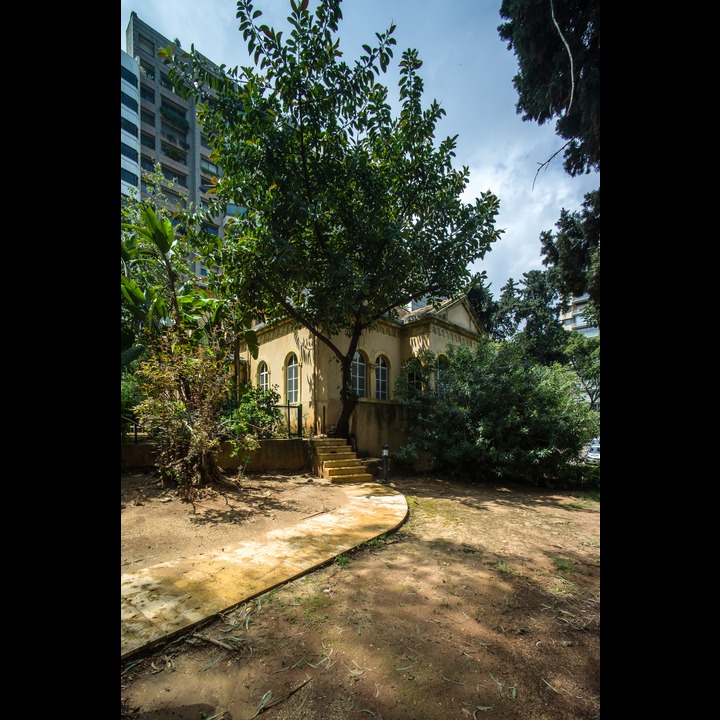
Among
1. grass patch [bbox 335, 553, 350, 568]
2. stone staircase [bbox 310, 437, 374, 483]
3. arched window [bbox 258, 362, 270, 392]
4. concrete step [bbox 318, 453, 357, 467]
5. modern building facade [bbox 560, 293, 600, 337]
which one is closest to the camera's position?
grass patch [bbox 335, 553, 350, 568]

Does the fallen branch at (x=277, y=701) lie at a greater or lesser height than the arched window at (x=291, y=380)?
lesser

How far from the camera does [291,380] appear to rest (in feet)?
43.8

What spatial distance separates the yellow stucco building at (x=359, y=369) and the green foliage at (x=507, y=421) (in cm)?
181

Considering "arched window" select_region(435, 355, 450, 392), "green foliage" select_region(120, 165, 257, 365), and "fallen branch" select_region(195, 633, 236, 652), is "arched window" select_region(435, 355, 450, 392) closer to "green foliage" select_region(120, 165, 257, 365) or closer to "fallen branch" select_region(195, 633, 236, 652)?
"green foliage" select_region(120, 165, 257, 365)

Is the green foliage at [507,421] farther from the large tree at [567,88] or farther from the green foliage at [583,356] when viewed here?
the green foliage at [583,356]

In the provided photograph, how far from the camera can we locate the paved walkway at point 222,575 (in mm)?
2758

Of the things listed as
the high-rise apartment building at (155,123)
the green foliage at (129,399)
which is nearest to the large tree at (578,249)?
the green foliage at (129,399)

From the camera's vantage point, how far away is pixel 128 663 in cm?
236

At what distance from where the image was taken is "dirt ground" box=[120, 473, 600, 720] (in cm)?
209

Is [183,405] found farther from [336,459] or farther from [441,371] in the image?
[441,371]

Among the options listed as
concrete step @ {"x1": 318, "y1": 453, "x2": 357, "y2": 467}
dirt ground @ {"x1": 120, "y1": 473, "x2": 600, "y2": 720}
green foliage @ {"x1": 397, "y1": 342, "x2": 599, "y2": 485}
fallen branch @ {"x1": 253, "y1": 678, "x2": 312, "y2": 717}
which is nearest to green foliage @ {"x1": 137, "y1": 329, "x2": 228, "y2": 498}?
dirt ground @ {"x1": 120, "y1": 473, "x2": 600, "y2": 720}

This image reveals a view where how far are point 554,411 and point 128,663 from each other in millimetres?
9742
